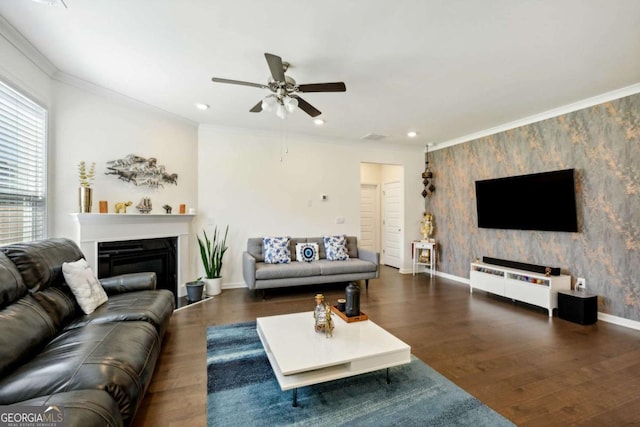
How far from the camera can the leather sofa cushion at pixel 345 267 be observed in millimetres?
4353

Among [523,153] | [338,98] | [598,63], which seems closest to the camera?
[598,63]

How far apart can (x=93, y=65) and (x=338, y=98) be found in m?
2.58

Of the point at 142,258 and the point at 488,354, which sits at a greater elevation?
the point at 142,258

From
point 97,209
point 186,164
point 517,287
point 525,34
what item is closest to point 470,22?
point 525,34

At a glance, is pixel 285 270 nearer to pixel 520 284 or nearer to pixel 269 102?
pixel 269 102

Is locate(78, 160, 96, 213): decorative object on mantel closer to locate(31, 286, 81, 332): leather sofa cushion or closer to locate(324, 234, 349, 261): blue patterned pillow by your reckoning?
locate(31, 286, 81, 332): leather sofa cushion

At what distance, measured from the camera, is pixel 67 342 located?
1.72 meters

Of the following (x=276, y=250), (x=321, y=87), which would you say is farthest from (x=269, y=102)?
(x=276, y=250)

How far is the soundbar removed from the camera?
3727 millimetres

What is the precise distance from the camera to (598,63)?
269cm

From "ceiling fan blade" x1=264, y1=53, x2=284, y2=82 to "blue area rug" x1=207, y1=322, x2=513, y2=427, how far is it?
7.80 feet

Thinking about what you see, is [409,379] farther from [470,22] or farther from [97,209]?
[97,209]

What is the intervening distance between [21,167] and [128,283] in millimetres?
1426

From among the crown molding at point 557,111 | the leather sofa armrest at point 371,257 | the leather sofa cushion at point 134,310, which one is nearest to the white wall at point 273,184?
the leather sofa armrest at point 371,257
